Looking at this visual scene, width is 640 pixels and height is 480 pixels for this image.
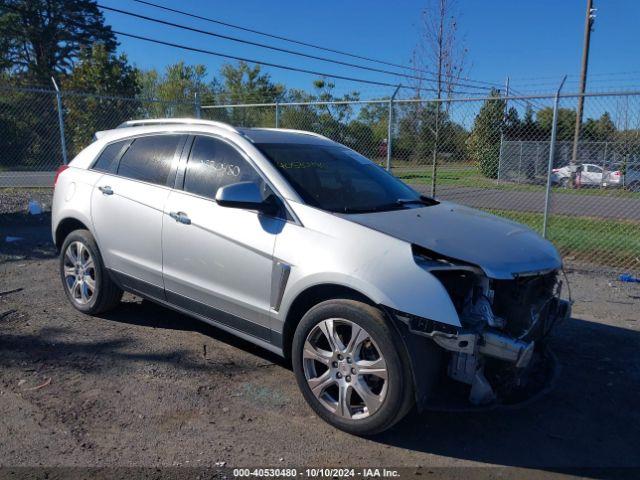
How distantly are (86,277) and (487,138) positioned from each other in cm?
895

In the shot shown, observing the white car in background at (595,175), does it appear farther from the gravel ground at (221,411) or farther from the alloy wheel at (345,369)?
the alloy wheel at (345,369)

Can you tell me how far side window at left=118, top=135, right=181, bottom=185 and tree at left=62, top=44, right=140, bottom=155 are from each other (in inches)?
557

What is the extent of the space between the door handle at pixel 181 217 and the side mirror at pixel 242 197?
57 centimetres

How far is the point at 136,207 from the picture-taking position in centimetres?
441

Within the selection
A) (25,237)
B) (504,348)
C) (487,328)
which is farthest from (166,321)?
(25,237)

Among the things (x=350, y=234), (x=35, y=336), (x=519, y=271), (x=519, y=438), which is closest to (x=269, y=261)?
(x=350, y=234)

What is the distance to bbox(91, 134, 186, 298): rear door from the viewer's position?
4305 mm

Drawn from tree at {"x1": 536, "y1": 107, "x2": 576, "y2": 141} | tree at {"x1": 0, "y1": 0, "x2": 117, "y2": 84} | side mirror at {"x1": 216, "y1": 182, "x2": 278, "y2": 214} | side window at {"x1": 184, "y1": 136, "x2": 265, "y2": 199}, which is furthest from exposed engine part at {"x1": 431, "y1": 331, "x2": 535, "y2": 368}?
tree at {"x1": 0, "y1": 0, "x2": 117, "y2": 84}

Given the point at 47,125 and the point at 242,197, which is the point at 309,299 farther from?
the point at 47,125

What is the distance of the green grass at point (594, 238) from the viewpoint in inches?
311

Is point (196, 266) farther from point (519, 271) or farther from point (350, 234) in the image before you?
point (519, 271)

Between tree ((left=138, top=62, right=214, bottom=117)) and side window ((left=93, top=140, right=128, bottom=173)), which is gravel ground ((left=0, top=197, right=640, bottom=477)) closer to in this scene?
side window ((left=93, top=140, right=128, bottom=173))

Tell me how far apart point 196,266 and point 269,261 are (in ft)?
2.44

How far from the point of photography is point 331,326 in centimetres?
322
